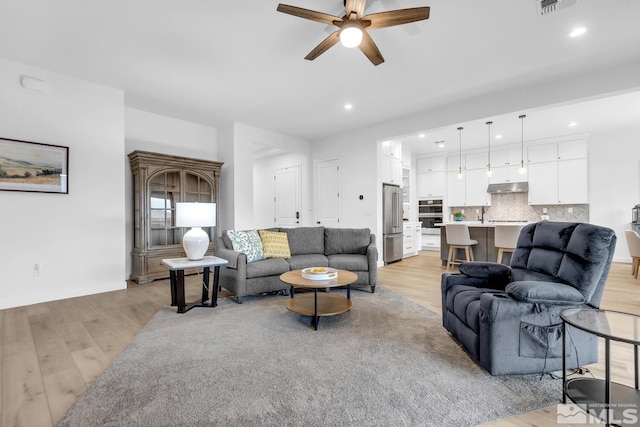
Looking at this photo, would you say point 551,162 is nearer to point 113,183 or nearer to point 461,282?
point 461,282

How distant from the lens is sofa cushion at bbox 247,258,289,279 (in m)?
3.55

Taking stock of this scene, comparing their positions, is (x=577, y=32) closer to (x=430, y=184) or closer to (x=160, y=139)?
(x=430, y=184)

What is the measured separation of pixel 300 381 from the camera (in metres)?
1.83

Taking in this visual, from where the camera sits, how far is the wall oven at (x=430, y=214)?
820 centimetres

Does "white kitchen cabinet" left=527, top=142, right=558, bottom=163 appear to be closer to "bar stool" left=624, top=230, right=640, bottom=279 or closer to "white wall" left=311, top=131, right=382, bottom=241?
"bar stool" left=624, top=230, right=640, bottom=279

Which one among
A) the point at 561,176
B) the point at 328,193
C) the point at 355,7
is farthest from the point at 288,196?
the point at 561,176

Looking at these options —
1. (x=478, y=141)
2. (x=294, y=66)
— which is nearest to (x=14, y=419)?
(x=294, y=66)

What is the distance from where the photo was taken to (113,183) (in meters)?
4.03

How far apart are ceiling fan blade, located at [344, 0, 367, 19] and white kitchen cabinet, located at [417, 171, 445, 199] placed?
6.62m

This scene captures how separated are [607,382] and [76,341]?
3566 millimetres

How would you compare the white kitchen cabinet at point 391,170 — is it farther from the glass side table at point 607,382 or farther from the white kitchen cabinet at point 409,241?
the glass side table at point 607,382

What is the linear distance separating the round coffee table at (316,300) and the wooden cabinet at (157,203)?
8.77 ft

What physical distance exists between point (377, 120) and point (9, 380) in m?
5.48

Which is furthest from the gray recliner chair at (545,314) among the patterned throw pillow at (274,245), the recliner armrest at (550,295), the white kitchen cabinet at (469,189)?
the white kitchen cabinet at (469,189)
